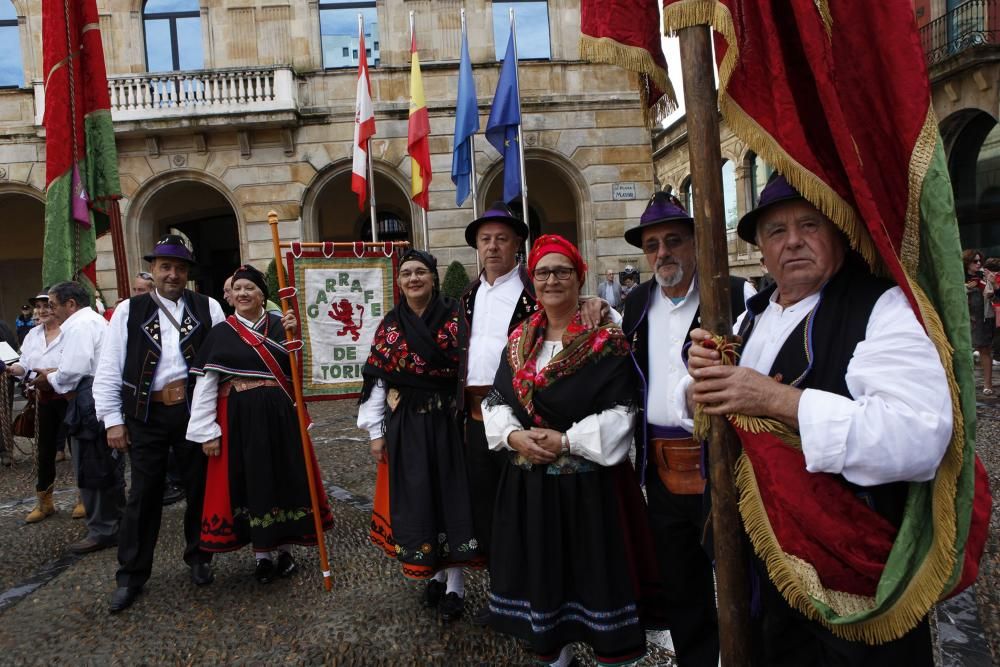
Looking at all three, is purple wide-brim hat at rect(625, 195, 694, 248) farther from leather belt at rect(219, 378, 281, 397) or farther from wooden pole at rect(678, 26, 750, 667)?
leather belt at rect(219, 378, 281, 397)

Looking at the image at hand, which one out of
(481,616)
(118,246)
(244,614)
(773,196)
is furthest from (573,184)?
(773,196)

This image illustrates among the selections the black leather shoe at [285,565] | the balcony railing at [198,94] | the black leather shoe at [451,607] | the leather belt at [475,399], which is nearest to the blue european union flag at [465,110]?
the balcony railing at [198,94]

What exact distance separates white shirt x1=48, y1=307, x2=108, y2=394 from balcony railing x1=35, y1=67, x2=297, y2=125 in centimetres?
863

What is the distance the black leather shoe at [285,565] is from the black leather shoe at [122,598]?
30.2 inches

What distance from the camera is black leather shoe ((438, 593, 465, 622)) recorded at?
→ 307 cm

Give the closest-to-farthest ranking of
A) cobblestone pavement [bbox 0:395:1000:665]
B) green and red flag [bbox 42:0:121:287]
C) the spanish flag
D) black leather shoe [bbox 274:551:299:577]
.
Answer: cobblestone pavement [bbox 0:395:1000:665] → black leather shoe [bbox 274:551:299:577] → green and red flag [bbox 42:0:121:287] → the spanish flag

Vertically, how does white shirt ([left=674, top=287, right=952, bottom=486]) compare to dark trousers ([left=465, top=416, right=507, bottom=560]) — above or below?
above

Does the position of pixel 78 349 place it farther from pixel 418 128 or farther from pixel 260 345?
pixel 418 128

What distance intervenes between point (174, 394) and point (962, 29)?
1646cm

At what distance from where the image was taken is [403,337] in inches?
126

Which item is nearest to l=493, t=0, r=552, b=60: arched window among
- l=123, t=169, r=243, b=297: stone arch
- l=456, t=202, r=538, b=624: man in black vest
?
l=123, t=169, r=243, b=297: stone arch

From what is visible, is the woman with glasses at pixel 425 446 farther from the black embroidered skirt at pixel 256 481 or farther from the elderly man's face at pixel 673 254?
the elderly man's face at pixel 673 254

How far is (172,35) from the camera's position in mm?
12633

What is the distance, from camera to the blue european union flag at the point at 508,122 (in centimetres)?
988
